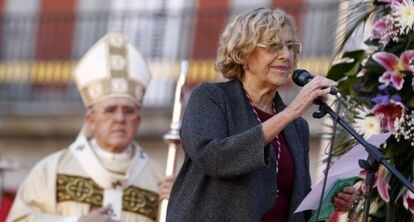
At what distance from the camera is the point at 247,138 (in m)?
7.25

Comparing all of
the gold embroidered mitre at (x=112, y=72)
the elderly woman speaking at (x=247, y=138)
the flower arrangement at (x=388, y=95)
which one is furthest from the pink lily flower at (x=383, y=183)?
the gold embroidered mitre at (x=112, y=72)

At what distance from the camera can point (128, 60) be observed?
11.6 metres

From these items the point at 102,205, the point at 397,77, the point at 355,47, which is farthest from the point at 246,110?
the point at 102,205

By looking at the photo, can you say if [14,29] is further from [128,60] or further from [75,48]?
[128,60]

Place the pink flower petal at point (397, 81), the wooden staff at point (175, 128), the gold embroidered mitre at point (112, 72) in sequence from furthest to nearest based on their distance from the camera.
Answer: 1. the gold embroidered mitre at point (112, 72)
2. the wooden staff at point (175, 128)
3. the pink flower petal at point (397, 81)

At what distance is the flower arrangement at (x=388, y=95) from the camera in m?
8.47

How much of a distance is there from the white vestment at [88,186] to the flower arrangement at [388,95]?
2085mm

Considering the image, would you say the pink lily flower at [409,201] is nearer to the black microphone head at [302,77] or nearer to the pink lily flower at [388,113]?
the pink lily flower at [388,113]

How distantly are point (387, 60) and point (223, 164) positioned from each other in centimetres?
154

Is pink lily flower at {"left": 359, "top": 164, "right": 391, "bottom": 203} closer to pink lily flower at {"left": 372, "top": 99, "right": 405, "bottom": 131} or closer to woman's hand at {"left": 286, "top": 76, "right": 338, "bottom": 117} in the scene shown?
pink lily flower at {"left": 372, "top": 99, "right": 405, "bottom": 131}

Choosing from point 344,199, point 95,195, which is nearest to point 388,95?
point 344,199

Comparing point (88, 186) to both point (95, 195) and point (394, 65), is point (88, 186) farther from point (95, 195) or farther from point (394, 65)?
point (394, 65)

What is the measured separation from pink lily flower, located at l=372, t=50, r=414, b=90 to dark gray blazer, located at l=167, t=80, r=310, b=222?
3.67ft

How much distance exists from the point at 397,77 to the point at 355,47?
3.27 ft
